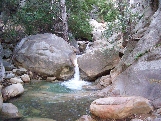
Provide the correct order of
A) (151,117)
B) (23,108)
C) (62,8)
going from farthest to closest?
Result: (62,8) < (23,108) < (151,117)

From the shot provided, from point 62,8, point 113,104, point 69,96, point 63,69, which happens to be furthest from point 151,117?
point 62,8

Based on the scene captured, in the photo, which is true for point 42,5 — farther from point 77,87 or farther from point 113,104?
point 113,104

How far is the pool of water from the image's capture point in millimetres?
6242

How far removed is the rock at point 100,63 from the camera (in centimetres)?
1015

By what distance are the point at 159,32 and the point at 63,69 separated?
4765 mm

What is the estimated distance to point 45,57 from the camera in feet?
35.0

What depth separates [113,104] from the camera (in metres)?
5.47

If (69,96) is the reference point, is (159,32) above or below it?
above

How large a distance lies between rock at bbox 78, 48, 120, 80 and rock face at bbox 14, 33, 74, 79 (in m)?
1.02

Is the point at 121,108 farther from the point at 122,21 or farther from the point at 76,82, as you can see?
the point at 76,82

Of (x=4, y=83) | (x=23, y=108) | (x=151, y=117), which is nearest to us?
(x=151, y=117)

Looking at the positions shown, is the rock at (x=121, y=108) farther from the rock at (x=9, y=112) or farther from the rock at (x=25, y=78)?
the rock at (x=25, y=78)

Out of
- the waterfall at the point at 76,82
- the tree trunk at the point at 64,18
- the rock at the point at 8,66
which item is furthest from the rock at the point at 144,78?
the tree trunk at the point at 64,18

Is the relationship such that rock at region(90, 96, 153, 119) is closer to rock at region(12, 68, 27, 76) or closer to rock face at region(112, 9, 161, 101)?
rock face at region(112, 9, 161, 101)
